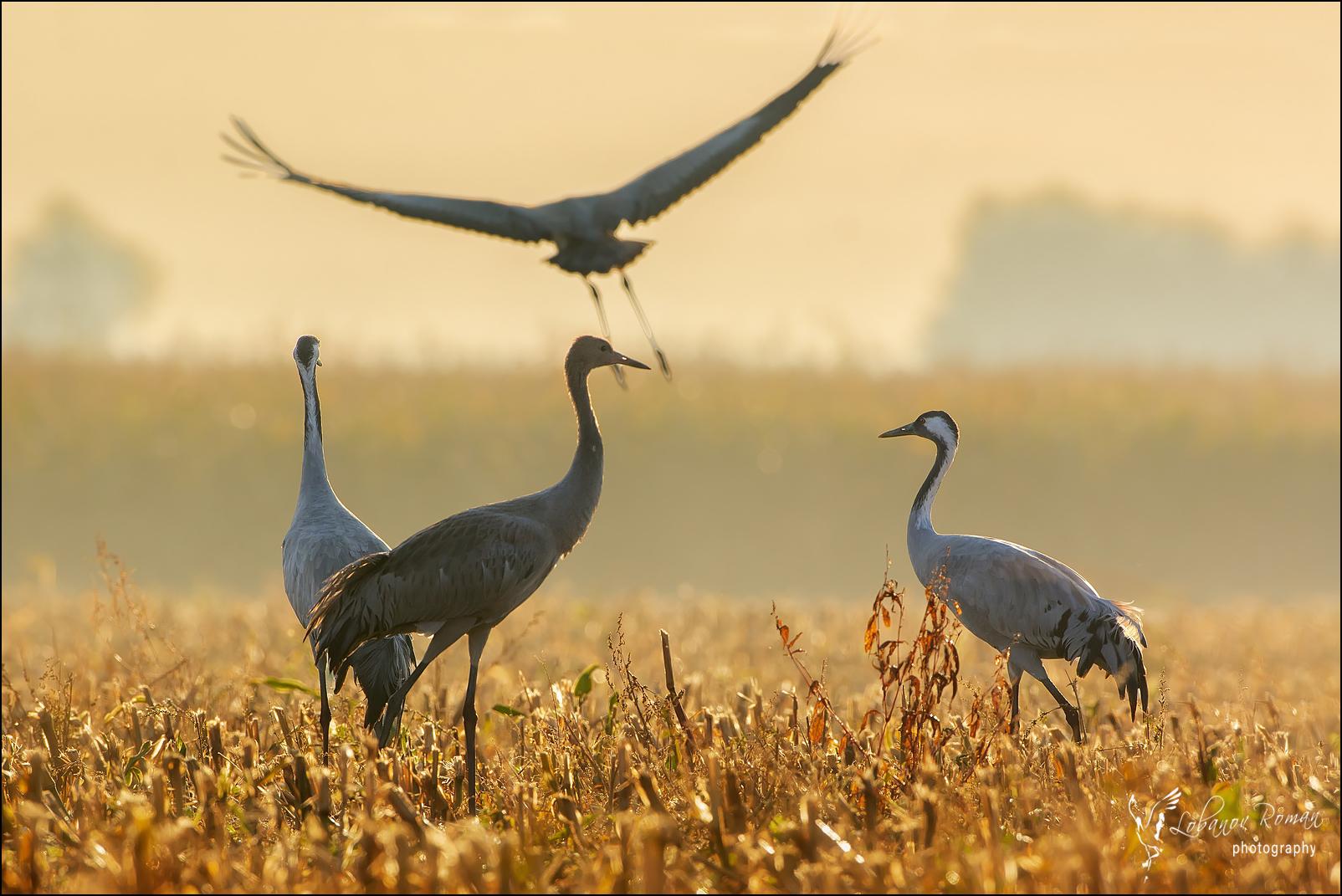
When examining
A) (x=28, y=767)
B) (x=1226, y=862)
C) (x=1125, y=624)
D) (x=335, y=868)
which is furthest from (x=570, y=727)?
(x=1125, y=624)

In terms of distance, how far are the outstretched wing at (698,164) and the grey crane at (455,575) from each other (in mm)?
686

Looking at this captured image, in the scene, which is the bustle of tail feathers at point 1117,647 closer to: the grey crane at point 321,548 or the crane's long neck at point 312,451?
the grey crane at point 321,548

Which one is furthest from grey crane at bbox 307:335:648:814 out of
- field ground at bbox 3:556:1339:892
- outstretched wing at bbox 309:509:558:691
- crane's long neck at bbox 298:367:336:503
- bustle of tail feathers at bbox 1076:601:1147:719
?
bustle of tail feathers at bbox 1076:601:1147:719

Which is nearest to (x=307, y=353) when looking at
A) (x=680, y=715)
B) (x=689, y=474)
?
(x=680, y=715)

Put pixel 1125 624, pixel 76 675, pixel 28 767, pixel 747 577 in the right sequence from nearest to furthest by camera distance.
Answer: pixel 28 767, pixel 1125 624, pixel 76 675, pixel 747 577

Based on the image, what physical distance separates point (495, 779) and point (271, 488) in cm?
1613

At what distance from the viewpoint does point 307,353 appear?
584 cm

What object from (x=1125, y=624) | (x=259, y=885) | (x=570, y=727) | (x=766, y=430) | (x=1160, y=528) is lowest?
(x=259, y=885)

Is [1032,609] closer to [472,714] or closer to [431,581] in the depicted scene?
[472,714]

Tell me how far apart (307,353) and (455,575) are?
4.85 feet

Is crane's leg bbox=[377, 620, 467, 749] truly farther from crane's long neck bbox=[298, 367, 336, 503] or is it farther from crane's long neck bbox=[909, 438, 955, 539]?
crane's long neck bbox=[909, 438, 955, 539]

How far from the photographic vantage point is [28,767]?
14.6ft

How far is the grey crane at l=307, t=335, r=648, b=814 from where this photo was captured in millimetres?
4977

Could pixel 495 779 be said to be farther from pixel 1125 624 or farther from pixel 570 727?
pixel 1125 624
